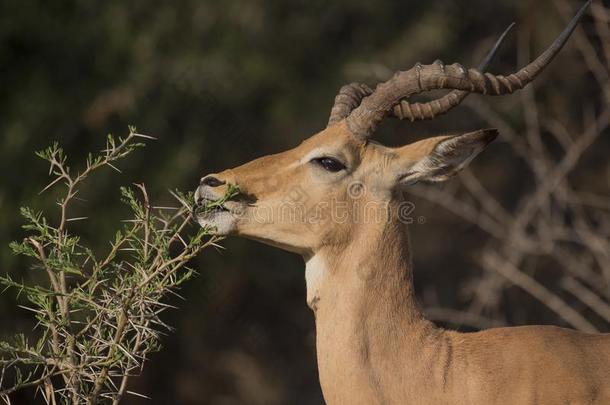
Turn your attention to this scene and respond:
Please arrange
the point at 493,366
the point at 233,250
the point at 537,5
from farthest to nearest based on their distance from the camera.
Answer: the point at 537,5 < the point at 233,250 < the point at 493,366

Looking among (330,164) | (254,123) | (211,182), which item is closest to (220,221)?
(211,182)

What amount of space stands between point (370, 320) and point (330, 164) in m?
0.80

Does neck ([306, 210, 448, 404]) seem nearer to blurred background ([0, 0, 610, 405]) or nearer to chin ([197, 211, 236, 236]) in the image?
chin ([197, 211, 236, 236])

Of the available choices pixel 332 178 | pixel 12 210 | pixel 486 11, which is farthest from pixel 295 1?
pixel 332 178

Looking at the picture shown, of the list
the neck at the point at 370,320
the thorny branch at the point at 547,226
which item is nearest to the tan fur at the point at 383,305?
the neck at the point at 370,320

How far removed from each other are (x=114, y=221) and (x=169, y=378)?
3153 millimetres

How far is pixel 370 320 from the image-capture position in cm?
573

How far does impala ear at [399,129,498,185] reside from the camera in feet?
19.6

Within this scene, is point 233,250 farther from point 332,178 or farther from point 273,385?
point 332,178

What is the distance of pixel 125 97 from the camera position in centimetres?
1420

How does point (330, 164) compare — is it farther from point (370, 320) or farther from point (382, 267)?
point (370, 320)

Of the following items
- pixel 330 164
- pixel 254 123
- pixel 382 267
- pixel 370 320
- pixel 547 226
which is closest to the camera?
pixel 370 320

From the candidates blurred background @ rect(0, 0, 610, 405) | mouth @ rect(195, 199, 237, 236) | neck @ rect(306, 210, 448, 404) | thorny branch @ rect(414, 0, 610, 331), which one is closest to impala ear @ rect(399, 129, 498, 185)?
neck @ rect(306, 210, 448, 404)

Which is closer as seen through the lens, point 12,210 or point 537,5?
point 12,210
